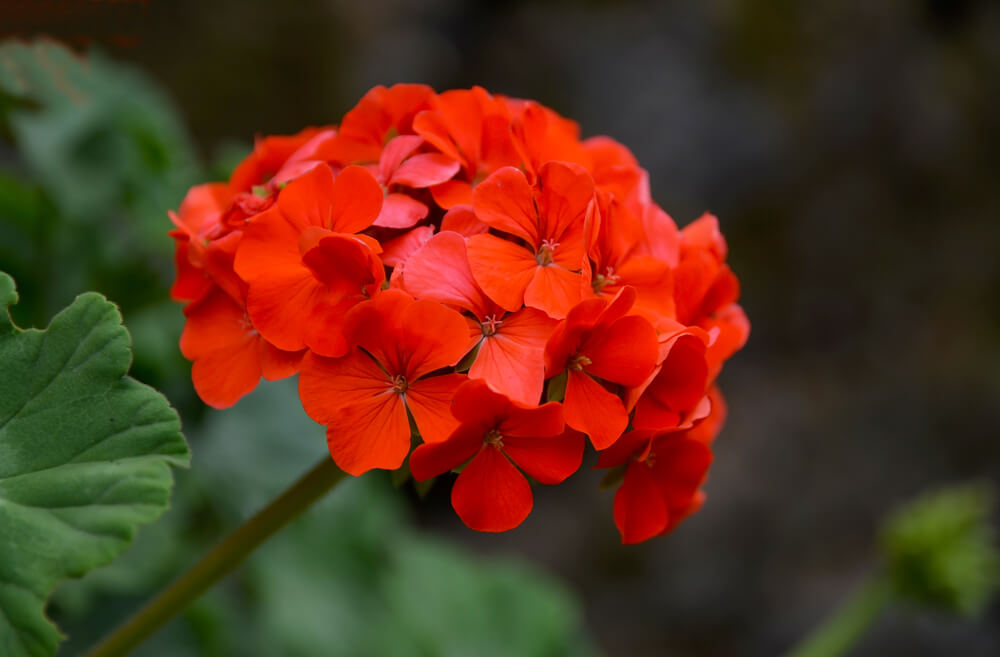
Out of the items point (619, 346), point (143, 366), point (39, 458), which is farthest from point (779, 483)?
point (39, 458)

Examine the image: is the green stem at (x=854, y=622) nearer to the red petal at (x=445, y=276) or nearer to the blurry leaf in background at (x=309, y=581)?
the blurry leaf in background at (x=309, y=581)

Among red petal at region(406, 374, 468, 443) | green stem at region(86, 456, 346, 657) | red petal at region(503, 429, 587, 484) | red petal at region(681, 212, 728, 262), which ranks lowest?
green stem at region(86, 456, 346, 657)

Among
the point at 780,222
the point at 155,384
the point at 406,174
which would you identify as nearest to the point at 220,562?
the point at 406,174

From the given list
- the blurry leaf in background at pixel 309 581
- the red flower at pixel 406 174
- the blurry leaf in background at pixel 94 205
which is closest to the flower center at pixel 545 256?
the red flower at pixel 406 174

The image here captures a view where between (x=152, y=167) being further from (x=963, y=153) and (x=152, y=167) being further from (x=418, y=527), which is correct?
(x=963, y=153)

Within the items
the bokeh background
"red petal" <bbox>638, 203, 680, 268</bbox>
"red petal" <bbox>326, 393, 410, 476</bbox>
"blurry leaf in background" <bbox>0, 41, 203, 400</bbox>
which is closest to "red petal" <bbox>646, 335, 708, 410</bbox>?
"red petal" <bbox>638, 203, 680, 268</bbox>

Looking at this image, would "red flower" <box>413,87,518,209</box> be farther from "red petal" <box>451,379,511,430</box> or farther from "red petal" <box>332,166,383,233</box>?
"red petal" <box>451,379,511,430</box>
